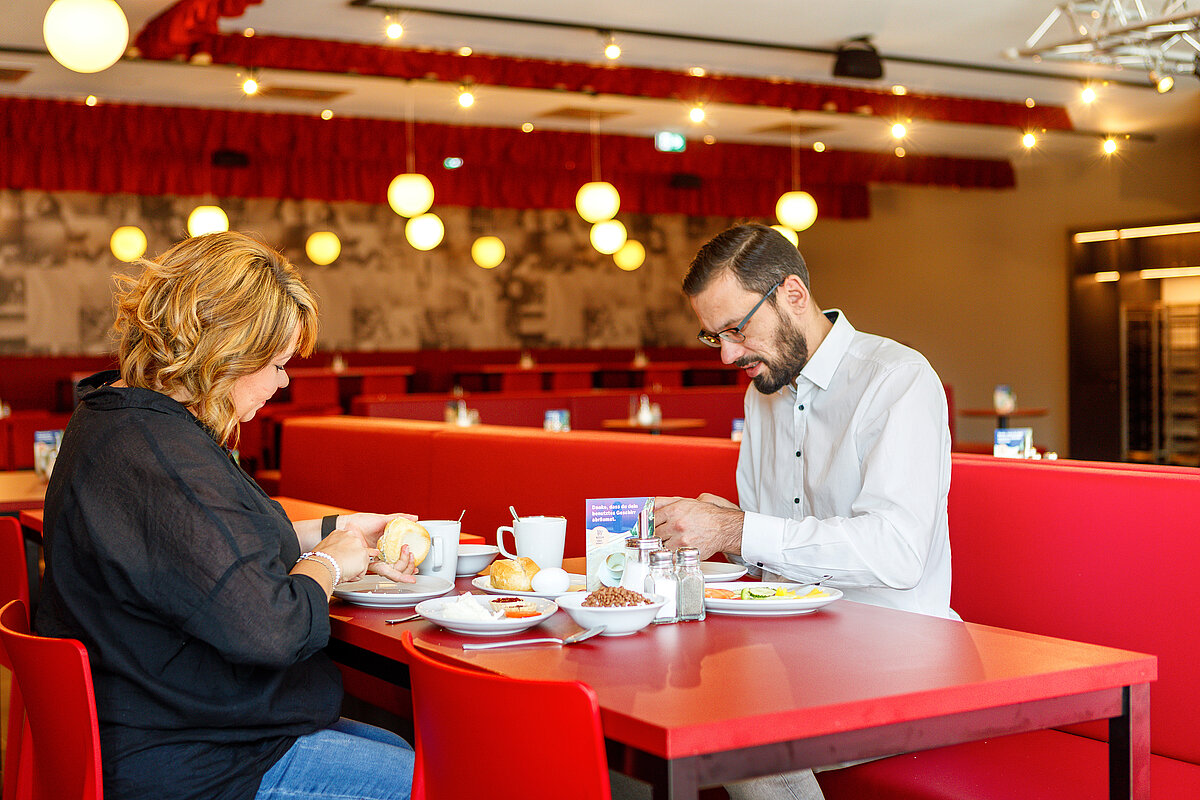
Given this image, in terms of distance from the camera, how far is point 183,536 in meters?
1.42

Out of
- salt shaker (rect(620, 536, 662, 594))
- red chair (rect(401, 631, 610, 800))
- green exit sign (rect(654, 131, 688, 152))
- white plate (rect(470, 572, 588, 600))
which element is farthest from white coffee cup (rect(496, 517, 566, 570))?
green exit sign (rect(654, 131, 688, 152))

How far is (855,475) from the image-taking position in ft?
6.78

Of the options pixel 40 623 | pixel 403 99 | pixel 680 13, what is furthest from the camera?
pixel 403 99

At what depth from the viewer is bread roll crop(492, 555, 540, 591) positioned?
177cm

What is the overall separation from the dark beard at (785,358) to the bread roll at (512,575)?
0.64 m

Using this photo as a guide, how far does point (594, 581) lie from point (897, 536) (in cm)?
50

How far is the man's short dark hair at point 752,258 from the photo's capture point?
2131 mm

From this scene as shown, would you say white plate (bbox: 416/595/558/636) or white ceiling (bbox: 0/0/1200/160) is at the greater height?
white ceiling (bbox: 0/0/1200/160)

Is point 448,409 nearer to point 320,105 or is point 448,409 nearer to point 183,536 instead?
point 320,105

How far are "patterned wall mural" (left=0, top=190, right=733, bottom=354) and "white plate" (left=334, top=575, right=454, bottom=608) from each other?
32.2 ft

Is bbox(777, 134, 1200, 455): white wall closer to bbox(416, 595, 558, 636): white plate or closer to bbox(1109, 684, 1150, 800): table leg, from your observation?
bbox(1109, 684, 1150, 800): table leg

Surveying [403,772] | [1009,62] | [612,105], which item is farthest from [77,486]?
[612,105]

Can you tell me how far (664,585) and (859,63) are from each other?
6.12 m

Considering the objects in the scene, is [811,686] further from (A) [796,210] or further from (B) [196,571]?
(A) [796,210]
